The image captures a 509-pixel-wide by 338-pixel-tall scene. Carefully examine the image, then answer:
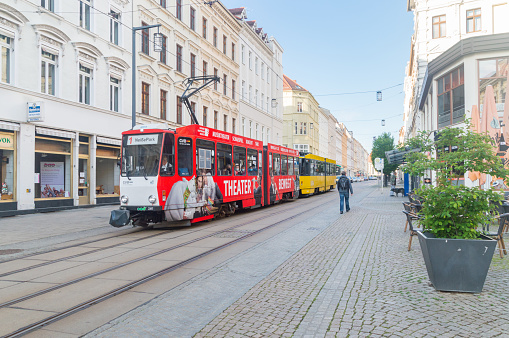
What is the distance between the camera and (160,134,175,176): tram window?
11.9 m

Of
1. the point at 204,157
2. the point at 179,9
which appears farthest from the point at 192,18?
the point at 204,157

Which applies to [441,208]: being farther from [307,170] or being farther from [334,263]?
[307,170]

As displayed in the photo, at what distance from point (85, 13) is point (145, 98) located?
20.4 feet

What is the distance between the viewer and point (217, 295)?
5.52 metres

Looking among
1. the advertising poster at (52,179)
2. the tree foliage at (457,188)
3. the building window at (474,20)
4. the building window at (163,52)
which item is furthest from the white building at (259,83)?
the tree foliage at (457,188)

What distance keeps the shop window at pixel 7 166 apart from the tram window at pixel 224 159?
8.98 meters

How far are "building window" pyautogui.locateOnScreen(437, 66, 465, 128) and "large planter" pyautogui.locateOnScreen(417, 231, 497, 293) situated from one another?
46.0ft

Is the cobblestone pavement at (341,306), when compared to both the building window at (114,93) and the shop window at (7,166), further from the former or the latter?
the building window at (114,93)

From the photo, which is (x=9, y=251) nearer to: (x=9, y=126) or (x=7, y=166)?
(x=7, y=166)

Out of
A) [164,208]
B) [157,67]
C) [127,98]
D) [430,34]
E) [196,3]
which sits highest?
[196,3]

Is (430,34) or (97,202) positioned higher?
(430,34)

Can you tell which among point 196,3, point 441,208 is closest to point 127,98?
point 196,3

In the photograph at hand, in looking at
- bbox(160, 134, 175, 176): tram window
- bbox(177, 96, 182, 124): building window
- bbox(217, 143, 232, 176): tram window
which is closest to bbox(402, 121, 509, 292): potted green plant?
bbox(160, 134, 175, 176): tram window

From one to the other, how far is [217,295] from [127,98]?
20.9m
